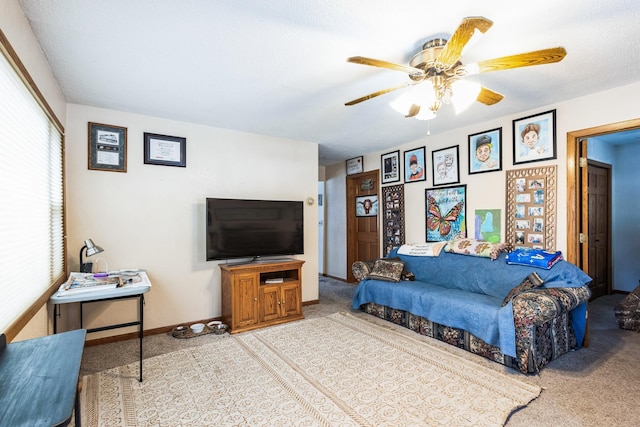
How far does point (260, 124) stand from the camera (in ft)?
11.9

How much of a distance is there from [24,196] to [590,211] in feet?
19.9

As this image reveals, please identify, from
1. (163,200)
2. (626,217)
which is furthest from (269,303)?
(626,217)

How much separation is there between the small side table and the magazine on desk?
0.97m

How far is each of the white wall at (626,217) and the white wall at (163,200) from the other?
16.6 feet

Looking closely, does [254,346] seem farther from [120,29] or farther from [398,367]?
[120,29]

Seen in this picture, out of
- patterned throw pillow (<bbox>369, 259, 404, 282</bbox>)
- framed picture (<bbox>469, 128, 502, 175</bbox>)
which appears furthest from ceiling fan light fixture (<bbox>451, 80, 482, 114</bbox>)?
patterned throw pillow (<bbox>369, 259, 404, 282</bbox>)

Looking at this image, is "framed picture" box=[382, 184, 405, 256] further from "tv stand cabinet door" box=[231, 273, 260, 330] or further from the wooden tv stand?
"tv stand cabinet door" box=[231, 273, 260, 330]

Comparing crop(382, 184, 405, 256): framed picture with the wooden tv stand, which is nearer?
the wooden tv stand

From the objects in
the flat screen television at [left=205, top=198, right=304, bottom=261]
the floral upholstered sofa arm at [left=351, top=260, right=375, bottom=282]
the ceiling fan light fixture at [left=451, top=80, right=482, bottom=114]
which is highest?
the ceiling fan light fixture at [left=451, top=80, right=482, bottom=114]

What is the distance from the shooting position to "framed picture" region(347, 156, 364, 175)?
18.0ft

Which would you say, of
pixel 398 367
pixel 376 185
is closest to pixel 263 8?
pixel 398 367

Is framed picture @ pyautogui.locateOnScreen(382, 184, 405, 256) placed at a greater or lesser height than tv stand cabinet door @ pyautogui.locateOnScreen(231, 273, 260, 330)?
greater

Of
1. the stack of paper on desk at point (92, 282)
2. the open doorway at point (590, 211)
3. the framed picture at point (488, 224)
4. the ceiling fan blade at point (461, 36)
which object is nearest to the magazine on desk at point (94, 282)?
the stack of paper on desk at point (92, 282)

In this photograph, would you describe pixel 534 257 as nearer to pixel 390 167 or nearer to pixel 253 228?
pixel 390 167
